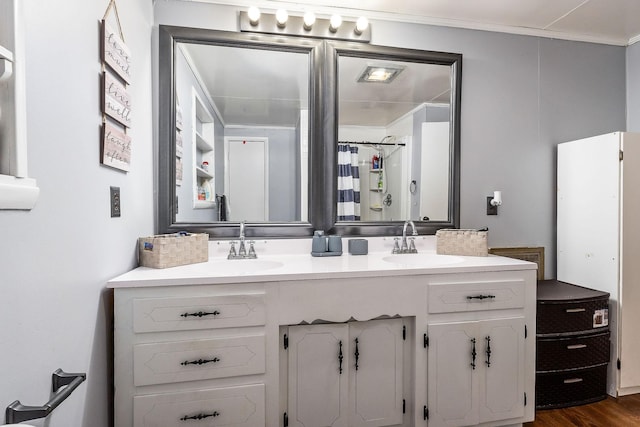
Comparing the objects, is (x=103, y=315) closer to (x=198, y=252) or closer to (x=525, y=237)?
(x=198, y=252)

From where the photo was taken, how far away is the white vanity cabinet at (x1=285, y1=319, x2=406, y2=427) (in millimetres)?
1447

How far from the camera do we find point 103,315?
126 centimetres

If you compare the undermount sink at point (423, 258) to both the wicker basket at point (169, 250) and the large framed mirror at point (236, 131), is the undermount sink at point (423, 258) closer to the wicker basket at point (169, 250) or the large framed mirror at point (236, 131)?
the large framed mirror at point (236, 131)

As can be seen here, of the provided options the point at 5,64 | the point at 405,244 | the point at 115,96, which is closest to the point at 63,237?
the point at 5,64

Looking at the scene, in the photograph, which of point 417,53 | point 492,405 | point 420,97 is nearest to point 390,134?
point 420,97

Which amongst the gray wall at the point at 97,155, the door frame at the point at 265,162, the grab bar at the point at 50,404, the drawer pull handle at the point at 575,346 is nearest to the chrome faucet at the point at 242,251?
the door frame at the point at 265,162

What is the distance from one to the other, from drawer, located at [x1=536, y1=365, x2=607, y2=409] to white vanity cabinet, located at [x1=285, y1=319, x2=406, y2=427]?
35.2 inches

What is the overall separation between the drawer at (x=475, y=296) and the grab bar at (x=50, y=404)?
4.37 ft

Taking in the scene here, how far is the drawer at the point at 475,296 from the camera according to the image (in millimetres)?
1533

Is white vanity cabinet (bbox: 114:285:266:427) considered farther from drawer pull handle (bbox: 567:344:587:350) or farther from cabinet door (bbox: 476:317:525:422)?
drawer pull handle (bbox: 567:344:587:350)

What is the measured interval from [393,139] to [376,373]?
127cm

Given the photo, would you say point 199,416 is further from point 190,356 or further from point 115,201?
point 115,201

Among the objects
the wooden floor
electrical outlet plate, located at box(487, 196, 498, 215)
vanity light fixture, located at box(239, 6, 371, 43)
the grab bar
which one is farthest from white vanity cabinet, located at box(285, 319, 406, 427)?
vanity light fixture, located at box(239, 6, 371, 43)

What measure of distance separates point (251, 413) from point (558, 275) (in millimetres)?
2128
